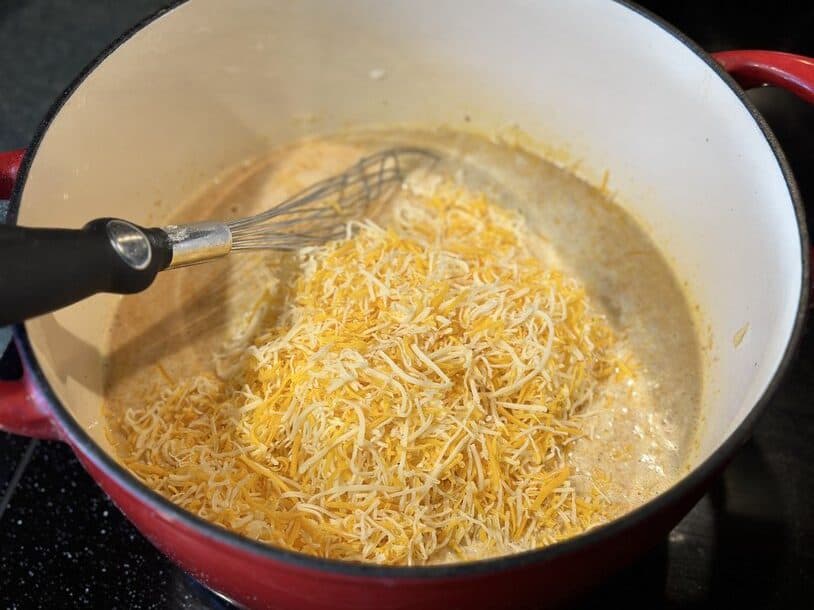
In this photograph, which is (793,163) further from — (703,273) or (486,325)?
(486,325)

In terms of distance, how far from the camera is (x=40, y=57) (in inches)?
53.1

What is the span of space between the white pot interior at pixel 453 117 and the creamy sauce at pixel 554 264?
26 millimetres

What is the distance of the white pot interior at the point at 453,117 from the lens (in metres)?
0.85

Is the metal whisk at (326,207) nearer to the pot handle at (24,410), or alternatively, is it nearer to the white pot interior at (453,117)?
the white pot interior at (453,117)

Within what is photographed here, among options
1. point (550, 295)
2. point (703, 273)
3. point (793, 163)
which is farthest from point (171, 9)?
point (793, 163)

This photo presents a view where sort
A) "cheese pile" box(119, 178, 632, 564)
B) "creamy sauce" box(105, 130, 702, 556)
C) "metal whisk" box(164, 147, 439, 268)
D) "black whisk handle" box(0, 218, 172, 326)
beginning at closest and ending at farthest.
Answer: "black whisk handle" box(0, 218, 172, 326)
"cheese pile" box(119, 178, 632, 564)
"creamy sauce" box(105, 130, 702, 556)
"metal whisk" box(164, 147, 439, 268)

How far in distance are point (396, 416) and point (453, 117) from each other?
56cm

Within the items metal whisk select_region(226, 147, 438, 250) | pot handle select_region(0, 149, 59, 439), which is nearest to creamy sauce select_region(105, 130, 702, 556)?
metal whisk select_region(226, 147, 438, 250)

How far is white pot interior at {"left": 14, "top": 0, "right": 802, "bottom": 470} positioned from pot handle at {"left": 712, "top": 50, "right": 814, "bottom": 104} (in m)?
0.03

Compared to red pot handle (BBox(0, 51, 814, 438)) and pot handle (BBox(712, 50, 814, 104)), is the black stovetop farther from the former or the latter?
pot handle (BBox(712, 50, 814, 104))

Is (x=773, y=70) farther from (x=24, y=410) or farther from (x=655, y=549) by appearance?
(x=24, y=410)

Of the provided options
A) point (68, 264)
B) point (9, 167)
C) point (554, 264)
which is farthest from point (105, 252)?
point (554, 264)

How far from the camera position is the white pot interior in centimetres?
85

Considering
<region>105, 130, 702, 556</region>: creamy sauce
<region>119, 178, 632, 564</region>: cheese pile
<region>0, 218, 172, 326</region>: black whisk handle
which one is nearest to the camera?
<region>0, 218, 172, 326</region>: black whisk handle
